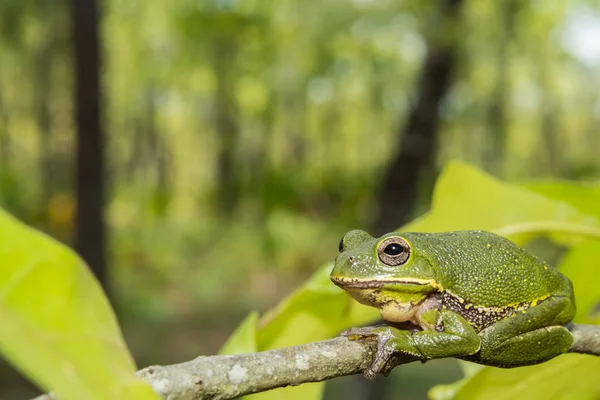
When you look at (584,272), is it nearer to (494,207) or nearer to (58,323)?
(494,207)

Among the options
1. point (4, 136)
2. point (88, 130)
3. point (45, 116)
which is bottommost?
point (4, 136)

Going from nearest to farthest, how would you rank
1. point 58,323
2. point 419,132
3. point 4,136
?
point 58,323, point 419,132, point 4,136

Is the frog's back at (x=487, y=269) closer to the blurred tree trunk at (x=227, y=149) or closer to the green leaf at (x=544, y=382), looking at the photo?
→ the green leaf at (x=544, y=382)

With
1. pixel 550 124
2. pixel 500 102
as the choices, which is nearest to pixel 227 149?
pixel 500 102

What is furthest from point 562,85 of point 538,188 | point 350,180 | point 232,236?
point 538,188

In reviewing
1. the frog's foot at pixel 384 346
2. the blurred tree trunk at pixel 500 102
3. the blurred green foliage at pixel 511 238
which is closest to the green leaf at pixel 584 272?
the blurred green foliage at pixel 511 238

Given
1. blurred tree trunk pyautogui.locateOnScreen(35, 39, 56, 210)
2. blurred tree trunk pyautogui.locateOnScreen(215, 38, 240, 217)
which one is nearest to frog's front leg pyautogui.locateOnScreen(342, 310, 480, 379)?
blurred tree trunk pyautogui.locateOnScreen(35, 39, 56, 210)

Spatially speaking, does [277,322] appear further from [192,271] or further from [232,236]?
[232,236]
